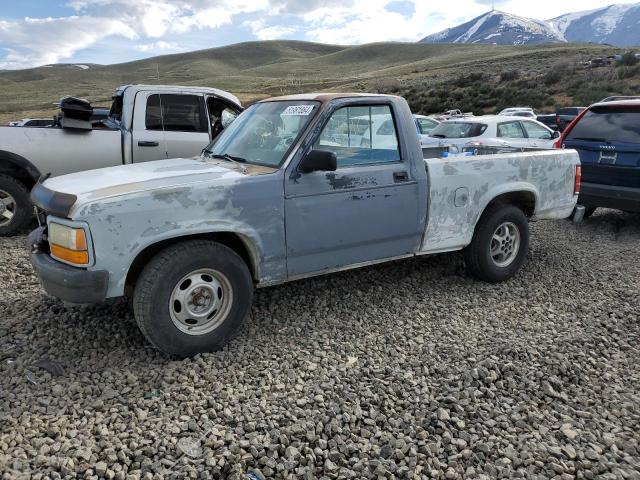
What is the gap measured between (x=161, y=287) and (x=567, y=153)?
14.5ft

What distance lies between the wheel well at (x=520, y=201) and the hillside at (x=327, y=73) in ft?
98.2

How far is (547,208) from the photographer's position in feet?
18.0

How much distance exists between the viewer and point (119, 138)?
7082 mm

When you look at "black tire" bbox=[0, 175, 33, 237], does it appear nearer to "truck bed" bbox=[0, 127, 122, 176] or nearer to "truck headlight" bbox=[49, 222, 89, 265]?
"truck bed" bbox=[0, 127, 122, 176]

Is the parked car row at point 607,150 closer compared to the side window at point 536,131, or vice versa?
the parked car row at point 607,150

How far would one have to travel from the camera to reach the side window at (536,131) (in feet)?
39.8

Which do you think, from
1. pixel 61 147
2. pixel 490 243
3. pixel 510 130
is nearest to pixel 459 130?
pixel 510 130

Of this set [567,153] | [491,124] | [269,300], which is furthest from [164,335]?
[491,124]

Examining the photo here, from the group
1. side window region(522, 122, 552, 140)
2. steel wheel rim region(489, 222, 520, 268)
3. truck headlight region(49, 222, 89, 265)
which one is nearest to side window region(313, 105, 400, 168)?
steel wheel rim region(489, 222, 520, 268)

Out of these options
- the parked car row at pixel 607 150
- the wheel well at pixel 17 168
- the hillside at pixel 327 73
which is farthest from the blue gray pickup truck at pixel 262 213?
the hillside at pixel 327 73

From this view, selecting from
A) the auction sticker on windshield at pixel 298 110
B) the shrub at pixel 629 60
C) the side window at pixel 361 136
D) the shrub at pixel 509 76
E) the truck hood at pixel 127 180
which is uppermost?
the shrub at pixel 629 60

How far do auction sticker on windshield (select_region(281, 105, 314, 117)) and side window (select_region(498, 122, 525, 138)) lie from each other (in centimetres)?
847

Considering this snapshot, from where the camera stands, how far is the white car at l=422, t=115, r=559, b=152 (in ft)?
37.6

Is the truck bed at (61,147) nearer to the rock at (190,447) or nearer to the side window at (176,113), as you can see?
the side window at (176,113)
